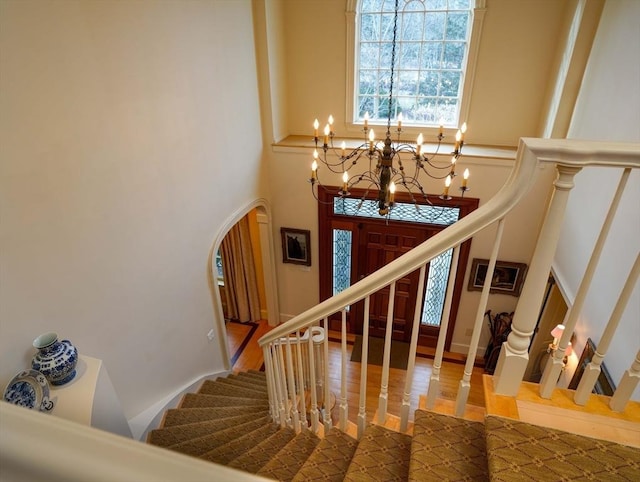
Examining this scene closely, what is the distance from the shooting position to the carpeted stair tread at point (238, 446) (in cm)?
278

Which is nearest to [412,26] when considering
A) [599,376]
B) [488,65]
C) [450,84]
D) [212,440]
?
[450,84]

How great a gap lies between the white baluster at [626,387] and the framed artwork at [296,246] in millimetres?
4621

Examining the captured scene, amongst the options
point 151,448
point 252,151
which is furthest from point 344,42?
point 151,448

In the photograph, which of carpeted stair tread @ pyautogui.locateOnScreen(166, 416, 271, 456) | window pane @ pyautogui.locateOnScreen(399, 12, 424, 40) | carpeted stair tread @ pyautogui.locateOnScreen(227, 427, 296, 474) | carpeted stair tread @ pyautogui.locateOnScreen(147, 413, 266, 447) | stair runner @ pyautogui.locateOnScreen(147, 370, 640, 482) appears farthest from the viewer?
window pane @ pyautogui.locateOnScreen(399, 12, 424, 40)

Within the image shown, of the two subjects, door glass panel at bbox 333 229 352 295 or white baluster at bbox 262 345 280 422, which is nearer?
white baluster at bbox 262 345 280 422

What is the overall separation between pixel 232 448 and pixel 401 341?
3939 mm

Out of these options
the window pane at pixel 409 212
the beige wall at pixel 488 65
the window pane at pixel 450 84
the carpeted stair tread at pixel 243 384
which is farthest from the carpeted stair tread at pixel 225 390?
the window pane at pixel 450 84

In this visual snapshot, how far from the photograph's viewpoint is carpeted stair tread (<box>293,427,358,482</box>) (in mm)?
1772

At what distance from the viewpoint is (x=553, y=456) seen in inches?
48.6

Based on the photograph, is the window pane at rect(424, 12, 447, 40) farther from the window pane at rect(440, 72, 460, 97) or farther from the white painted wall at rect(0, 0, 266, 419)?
the white painted wall at rect(0, 0, 266, 419)

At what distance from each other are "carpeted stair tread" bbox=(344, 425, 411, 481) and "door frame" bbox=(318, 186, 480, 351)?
11.5 ft

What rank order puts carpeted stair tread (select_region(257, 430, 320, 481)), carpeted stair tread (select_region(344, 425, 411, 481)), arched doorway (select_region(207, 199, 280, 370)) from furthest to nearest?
arched doorway (select_region(207, 199, 280, 370))
carpeted stair tread (select_region(257, 430, 320, 481))
carpeted stair tread (select_region(344, 425, 411, 481))

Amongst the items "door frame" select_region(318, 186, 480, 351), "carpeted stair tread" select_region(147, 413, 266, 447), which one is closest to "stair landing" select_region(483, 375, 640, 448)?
"carpeted stair tread" select_region(147, 413, 266, 447)

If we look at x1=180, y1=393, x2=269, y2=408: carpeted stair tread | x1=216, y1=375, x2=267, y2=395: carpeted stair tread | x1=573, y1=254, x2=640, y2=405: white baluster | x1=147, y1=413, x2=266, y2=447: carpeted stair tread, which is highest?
x1=573, y1=254, x2=640, y2=405: white baluster
